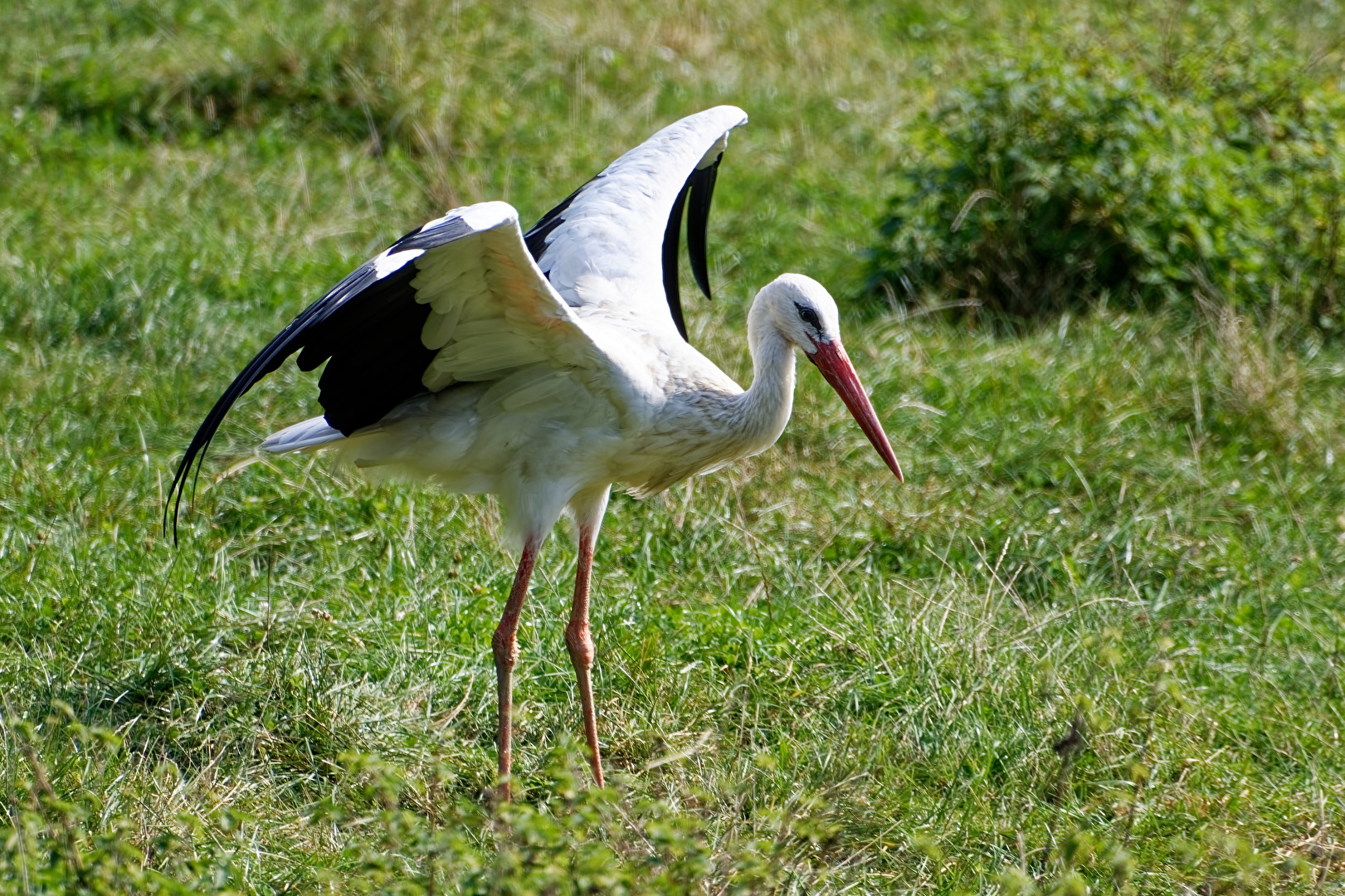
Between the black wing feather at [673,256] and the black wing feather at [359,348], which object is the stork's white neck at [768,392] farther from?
the black wing feather at [673,256]

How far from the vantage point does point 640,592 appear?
4695mm

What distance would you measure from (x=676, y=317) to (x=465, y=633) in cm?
158

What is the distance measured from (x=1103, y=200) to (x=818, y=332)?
301 centimetres

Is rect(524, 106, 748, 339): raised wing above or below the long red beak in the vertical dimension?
above

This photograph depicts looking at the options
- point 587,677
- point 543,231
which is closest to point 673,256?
point 543,231

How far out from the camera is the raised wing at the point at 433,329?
344 centimetres

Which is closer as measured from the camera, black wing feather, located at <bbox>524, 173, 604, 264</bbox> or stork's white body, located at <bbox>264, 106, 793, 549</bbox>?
stork's white body, located at <bbox>264, 106, 793, 549</bbox>

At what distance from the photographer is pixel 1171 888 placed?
357 centimetres

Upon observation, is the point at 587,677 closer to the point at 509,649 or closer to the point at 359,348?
the point at 509,649

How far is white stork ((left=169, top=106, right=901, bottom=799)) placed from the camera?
379 cm

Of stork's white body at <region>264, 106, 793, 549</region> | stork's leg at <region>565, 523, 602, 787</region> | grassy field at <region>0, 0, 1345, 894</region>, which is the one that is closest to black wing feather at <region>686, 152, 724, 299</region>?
grassy field at <region>0, 0, 1345, 894</region>

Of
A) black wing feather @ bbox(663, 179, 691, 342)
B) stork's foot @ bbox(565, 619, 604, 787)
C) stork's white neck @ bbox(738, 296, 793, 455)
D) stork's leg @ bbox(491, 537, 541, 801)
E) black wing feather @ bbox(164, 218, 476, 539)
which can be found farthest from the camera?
black wing feather @ bbox(663, 179, 691, 342)

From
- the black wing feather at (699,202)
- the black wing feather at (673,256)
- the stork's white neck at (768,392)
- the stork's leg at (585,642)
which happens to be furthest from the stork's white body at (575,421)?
the black wing feather at (699,202)

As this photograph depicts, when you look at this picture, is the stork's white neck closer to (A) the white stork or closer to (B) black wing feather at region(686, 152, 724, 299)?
(A) the white stork
